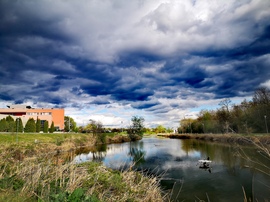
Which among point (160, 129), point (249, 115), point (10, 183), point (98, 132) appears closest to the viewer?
point (10, 183)

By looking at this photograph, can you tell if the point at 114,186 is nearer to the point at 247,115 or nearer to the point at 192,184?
the point at 192,184

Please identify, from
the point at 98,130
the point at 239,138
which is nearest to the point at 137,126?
the point at 98,130

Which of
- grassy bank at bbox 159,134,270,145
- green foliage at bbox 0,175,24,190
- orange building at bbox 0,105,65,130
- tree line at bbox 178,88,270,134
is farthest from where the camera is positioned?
orange building at bbox 0,105,65,130

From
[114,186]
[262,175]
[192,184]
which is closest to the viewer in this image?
[114,186]

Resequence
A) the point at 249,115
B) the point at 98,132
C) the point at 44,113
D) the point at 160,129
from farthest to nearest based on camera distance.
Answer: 1. the point at 160,129
2. the point at 44,113
3. the point at 98,132
4. the point at 249,115

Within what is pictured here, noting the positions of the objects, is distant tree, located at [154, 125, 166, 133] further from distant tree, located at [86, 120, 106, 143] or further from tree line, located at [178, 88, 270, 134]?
distant tree, located at [86, 120, 106, 143]

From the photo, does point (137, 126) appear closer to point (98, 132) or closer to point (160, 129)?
point (98, 132)

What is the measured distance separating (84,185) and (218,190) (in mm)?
9478

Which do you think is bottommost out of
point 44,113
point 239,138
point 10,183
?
point 10,183

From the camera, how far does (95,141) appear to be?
150 ft

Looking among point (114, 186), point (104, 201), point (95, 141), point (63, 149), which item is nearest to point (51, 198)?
point (104, 201)

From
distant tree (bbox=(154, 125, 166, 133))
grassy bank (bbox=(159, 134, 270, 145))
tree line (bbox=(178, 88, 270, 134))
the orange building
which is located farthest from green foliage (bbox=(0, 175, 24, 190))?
distant tree (bbox=(154, 125, 166, 133))

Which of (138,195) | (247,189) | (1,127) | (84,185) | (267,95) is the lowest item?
(247,189)

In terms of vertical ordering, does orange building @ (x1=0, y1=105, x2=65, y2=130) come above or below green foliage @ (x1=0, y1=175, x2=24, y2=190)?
above
